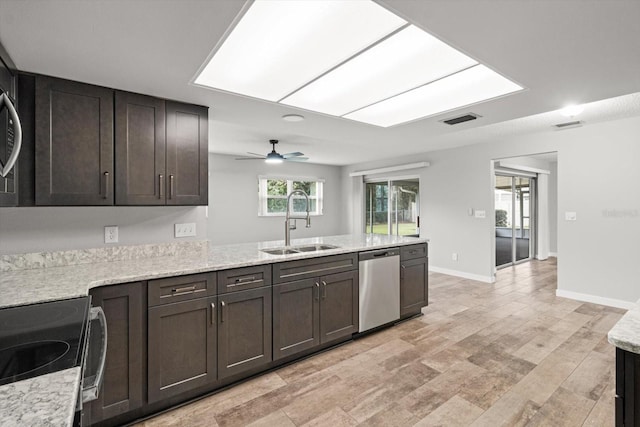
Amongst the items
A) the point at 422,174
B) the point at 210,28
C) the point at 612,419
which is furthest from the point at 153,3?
the point at 422,174

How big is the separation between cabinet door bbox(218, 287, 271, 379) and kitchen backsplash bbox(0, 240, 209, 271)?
0.63 m

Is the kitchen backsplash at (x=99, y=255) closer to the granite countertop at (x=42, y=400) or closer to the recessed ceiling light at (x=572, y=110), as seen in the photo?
the granite countertop at (x=42, y=400)

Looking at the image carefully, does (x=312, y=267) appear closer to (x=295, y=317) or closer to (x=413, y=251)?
(x=295, y=317)

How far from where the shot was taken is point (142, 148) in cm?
233

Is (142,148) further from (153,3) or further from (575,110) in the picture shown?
(575,110)

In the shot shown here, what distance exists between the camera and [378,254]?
10.5 feet

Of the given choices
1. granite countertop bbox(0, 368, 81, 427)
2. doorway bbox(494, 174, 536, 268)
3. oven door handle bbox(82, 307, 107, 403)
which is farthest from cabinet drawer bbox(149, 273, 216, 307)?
doorway bbox(494, 174, 536, 268)

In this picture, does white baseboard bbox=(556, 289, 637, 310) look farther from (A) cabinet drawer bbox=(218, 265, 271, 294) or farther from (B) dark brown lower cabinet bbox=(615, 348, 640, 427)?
(A) cabinet drawer bbox=(218, 265, 271, 294)

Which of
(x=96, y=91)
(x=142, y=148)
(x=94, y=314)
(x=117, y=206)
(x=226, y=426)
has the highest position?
(x=96, y=91)

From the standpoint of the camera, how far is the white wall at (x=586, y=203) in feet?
12.5

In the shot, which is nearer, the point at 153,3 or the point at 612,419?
the point at 153,3

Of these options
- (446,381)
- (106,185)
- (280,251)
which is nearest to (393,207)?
(280,251)

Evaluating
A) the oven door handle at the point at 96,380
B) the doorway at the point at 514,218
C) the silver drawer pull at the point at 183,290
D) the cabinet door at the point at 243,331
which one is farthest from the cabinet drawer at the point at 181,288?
the doorway at the point at 514,218

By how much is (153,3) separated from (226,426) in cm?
228
